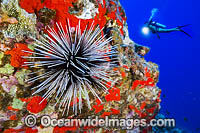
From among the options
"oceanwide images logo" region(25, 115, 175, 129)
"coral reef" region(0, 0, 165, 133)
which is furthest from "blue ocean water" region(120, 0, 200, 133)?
"coral reef" region(0, 0, 165, 133)

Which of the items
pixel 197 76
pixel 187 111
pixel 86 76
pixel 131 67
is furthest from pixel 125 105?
pixel 197 76

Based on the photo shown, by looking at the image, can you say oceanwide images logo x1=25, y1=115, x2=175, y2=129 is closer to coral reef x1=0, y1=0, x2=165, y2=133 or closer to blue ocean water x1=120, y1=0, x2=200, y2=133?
coral reef x1=0, y1=0, x2=165, y2=133

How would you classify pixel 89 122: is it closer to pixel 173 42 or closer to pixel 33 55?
pixel 33 55

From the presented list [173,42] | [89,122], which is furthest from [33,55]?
[173,42]

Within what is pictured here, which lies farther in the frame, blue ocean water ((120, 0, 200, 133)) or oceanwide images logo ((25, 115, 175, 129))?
blue ocean water ((120, 0, 200, 133))

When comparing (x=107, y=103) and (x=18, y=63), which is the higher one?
(x=18, y=63)

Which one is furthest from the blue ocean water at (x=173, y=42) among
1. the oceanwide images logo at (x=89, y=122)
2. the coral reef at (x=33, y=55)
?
the coral reef at (x=33, y=55)

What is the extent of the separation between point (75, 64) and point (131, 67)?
5.86 ft

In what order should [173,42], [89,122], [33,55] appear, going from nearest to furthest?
[33,55]
[89,122]
[173,42]

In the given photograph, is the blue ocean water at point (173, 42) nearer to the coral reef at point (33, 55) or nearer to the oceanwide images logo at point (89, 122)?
the oceanwide images logo at point (89, 122)

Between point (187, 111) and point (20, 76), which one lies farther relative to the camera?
point (187, 111)

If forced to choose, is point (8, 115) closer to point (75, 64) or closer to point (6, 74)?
point (6, 74)

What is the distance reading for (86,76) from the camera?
2521mm

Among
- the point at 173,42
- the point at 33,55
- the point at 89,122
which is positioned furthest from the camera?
the point at 173,42
